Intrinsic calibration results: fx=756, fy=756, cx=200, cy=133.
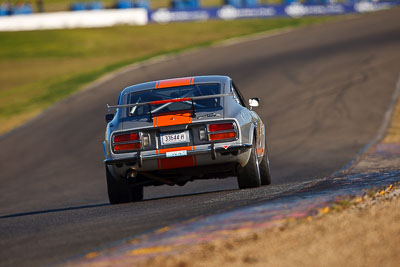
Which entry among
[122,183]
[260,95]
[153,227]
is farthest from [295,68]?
[153,227]

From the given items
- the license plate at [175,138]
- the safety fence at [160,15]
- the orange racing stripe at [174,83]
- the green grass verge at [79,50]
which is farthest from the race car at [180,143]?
the safety fence at [160,15]

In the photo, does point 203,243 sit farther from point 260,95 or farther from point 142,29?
point 142,29

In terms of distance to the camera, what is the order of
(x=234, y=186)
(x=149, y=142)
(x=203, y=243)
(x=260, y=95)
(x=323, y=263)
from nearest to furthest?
(x=323, y=263) → (x=203, y=243) → (x=149, y=142) → (x=234, y=186) → (x=260, y=95)

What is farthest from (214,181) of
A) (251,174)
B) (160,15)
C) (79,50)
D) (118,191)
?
(160,15)

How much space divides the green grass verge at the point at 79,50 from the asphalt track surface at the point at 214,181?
2.37 m

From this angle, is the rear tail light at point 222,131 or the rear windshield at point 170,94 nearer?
the rear tail light at point 222,131

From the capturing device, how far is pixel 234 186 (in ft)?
36.5

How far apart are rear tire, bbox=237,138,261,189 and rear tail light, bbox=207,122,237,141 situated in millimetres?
392

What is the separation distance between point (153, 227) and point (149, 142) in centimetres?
256

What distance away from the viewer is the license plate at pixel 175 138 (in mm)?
8695

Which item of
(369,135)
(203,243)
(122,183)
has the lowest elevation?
(369,135)

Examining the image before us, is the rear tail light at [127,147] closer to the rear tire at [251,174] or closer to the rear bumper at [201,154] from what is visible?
the rear bumper at [201,154]

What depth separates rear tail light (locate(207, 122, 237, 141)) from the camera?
8672 millimetres

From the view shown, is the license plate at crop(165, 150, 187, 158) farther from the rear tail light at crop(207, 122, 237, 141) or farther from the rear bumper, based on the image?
the rear tail light at crop(207, 122, 237, 141)
